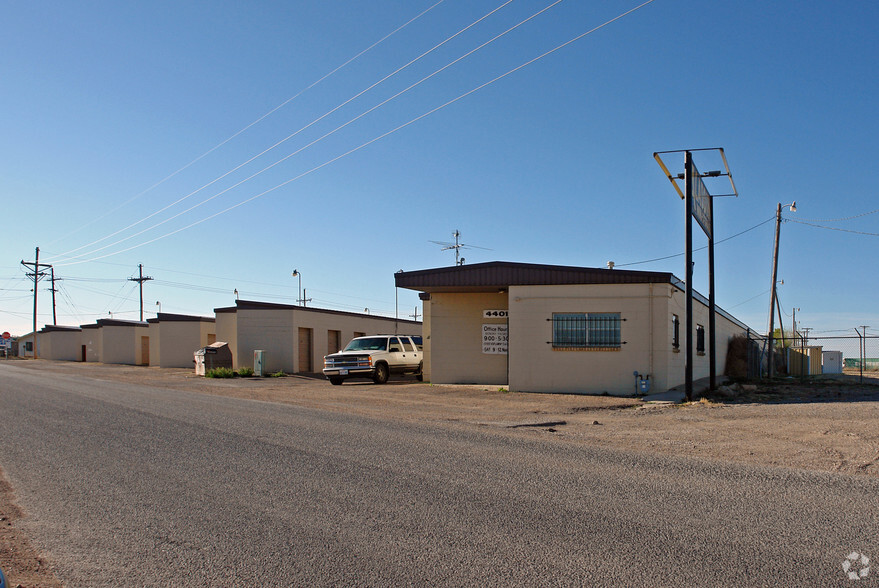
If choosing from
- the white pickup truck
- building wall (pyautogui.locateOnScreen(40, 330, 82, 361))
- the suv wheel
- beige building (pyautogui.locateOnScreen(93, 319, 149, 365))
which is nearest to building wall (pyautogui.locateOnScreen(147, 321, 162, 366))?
beige building (pyautogui.locateOnScreen(93, 319, 149, 365))

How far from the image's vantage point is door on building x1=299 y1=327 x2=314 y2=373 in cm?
3428

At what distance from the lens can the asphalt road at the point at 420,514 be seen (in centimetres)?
468

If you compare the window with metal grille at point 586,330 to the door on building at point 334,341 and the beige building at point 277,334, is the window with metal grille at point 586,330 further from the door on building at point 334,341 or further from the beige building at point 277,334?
the door on building at point 334,341

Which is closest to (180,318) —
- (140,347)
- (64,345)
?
(140,347)

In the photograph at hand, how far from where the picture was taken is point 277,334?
33531 mm

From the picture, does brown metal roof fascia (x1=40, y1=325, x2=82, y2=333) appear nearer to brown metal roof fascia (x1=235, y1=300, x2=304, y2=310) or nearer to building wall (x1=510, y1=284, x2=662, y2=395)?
brown metal roof fascia (x1=235, y1=300, x2=304, y2=310)

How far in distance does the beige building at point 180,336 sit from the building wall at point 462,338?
24.1 m

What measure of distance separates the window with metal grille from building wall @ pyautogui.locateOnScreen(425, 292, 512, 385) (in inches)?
137

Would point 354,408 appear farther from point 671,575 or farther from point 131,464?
point 671,575

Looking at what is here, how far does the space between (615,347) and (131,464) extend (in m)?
13.8

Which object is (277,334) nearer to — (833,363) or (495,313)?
(495,313)

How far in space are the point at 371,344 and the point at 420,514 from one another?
21.1 meters

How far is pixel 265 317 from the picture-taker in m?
33.7

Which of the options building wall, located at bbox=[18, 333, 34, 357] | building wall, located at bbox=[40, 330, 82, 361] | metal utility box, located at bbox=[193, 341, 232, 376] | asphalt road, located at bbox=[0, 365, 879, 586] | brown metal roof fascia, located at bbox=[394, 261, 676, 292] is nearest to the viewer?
asphalt road, located at bbox=[0, 365, 879, 586]
